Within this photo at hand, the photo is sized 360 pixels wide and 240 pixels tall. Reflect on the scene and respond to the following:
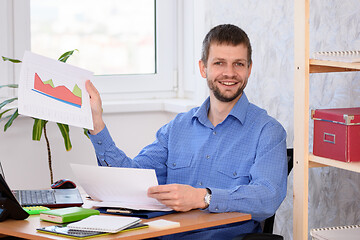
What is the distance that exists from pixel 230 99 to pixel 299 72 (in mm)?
299

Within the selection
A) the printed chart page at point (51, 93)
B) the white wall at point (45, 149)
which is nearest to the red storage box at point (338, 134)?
the printed chart page at point (51, 93)

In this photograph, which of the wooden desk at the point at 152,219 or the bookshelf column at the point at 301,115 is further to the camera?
the bookshelf column at the point at 301,115

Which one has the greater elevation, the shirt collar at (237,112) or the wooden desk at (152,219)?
the shirt collar at (237,112)

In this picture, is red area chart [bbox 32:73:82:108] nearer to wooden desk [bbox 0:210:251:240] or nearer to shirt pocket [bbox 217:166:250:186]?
wooden desk [bbox 0:210:251:240]

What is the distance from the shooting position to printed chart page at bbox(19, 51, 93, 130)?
1.92 meters

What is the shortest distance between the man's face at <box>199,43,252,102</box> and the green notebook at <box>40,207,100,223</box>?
0.67m

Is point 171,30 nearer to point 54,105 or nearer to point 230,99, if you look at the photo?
point 230,99

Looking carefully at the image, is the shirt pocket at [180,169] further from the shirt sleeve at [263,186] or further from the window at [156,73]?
the window at [156,73]

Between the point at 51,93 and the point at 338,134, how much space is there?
896 mm

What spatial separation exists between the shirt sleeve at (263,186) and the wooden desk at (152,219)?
50mm

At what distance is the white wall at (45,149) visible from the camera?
3.34 meters

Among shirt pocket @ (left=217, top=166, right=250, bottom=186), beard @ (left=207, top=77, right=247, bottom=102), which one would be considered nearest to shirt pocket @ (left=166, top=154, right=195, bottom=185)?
shirt pocket @ (left=217, top=166, right=250, bottom=186)

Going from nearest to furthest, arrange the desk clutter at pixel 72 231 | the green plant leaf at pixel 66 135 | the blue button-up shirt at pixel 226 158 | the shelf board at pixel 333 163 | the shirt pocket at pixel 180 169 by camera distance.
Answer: the desk clutter at pixel 72 231 < the shelf board at pixel 333 163 < the blue button-up shirt at pixel 226 158 < the shirt pocket at pixel 180 169 < the green plant leaf at pixel 66 135

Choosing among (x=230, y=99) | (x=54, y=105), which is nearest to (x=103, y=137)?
(x=54, y=105)
